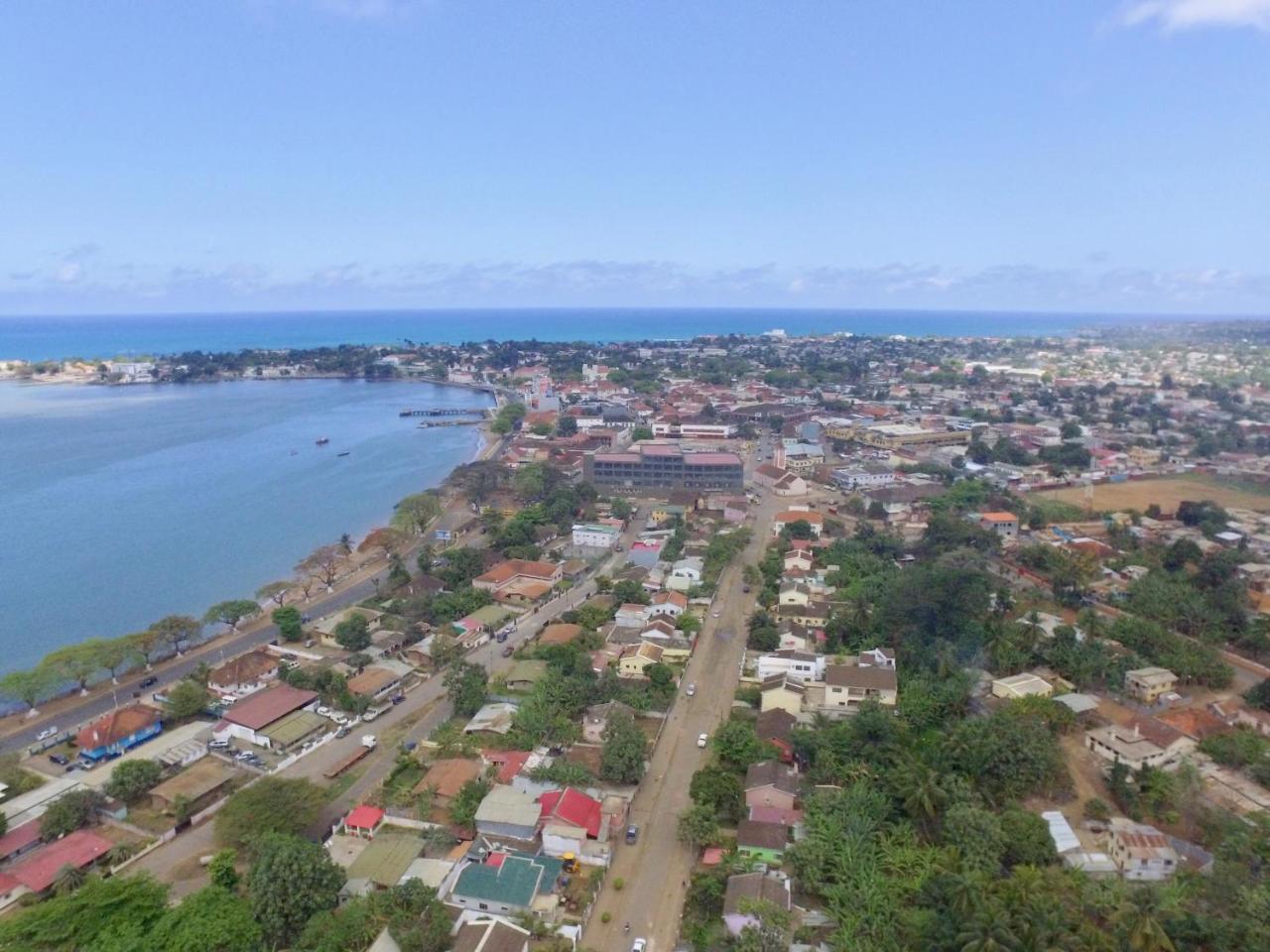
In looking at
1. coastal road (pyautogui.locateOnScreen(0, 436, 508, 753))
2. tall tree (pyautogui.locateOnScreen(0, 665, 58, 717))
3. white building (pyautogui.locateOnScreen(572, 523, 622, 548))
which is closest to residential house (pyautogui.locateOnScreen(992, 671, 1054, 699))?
white building (pyautogui.locateOnScreen(572, 523, 622, 548))

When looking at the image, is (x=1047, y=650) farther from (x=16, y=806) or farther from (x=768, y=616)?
(x=16, y=806)

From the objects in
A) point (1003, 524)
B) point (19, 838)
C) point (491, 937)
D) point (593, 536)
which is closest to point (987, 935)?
point (491, 937)

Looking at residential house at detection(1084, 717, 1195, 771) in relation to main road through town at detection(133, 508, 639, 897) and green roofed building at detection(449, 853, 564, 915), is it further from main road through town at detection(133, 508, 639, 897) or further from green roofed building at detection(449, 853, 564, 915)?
main road through town at detection(133, 508, 639, 897)

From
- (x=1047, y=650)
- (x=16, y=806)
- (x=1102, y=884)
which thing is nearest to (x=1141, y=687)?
(x=1047, y=650)

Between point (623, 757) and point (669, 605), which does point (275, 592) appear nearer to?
point (669, 605)

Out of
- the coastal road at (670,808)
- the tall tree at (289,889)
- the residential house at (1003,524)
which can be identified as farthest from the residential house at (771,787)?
the residential house at (1003,524)
